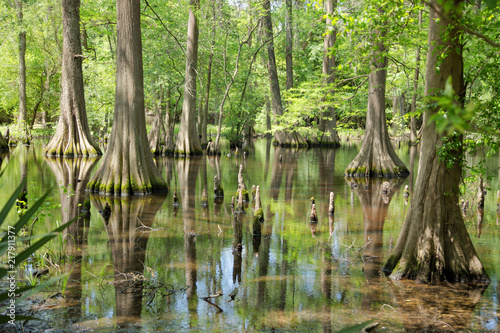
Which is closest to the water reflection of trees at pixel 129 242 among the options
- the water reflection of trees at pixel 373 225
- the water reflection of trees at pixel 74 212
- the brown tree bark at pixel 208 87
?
the water reflection of trees at pixel 74 212

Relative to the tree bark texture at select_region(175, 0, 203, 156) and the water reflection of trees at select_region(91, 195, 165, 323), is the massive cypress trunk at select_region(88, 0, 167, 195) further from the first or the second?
the tree bark texture at select_region(175, 0, 203, 156)

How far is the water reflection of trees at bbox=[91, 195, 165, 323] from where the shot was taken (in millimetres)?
5342

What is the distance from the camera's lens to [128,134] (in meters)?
12.4

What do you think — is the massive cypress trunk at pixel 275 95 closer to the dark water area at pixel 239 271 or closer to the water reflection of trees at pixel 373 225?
the water reflection of trees at pixel 373 225

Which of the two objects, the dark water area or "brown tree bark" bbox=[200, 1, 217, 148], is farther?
"brown tree bark" bbox=[200, 1, 217, 148]

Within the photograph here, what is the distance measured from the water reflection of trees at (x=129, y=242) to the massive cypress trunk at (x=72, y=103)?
408 inches

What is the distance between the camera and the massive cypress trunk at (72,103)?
69.2ft

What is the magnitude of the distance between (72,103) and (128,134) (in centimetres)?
1040

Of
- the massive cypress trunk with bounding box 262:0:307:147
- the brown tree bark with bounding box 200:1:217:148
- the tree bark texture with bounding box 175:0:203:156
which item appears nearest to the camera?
the brown tree bark with bounding box 200:1:217:148

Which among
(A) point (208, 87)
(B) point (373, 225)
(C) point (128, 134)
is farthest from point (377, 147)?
(A) point (208, 87)

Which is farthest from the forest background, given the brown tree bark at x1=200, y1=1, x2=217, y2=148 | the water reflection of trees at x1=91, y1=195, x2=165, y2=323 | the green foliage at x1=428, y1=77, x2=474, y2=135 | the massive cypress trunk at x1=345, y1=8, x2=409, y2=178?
the green foliage at x1=428, y1=77, x2=474, y2=135

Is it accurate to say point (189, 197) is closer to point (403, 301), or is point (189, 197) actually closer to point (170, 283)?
point (170, 283)

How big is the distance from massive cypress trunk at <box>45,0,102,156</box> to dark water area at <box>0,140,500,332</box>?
9.94m

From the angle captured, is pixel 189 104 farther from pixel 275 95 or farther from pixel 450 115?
pixel 450 115
